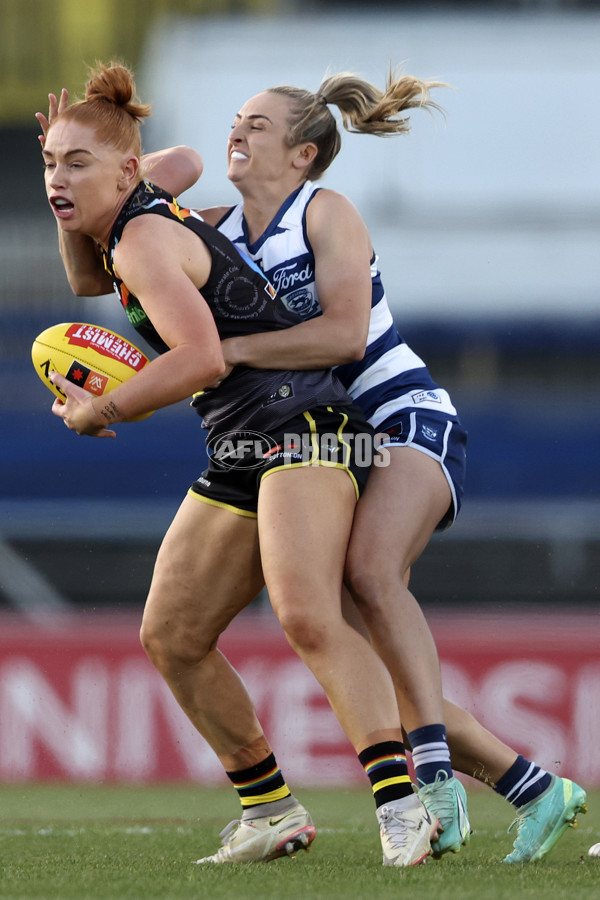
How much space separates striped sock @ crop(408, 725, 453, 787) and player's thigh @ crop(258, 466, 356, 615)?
0.43 meters

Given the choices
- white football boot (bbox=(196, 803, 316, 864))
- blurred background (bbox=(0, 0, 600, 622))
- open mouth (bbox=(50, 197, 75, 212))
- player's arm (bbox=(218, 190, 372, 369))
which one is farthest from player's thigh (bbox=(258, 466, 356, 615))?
blurred background (bbox=(0, 0, 600, 622))

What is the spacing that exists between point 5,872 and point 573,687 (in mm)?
4231

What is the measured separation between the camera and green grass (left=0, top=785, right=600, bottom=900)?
283cm

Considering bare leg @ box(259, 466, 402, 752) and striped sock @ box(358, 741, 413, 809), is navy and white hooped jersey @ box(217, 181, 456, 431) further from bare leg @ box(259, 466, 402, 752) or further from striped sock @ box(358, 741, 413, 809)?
striped sock @ box(358, 741, 413, 809)

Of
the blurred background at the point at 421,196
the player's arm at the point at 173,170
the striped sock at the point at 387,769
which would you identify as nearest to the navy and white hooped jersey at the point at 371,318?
the player's arm at the point at 173,170

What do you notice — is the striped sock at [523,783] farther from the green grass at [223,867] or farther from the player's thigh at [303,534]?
the player's thigh at [303,534]

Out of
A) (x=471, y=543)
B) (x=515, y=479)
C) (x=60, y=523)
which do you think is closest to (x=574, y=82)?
(x=515, y=479)

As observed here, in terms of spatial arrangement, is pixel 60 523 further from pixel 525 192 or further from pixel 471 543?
pixel 525 192

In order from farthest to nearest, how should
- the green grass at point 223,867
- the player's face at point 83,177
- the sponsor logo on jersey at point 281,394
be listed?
the sponsor logo on jersey at point 281,394, the player's face at point 83,177, the green grass at point 223,867

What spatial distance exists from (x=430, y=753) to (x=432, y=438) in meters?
0.83

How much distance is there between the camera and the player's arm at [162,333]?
9.94 feet

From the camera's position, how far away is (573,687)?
6.86 meters

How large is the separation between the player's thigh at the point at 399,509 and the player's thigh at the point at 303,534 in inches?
3.9

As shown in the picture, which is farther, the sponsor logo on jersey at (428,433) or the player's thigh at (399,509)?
the sponsor logo on jersey at (428,433)
